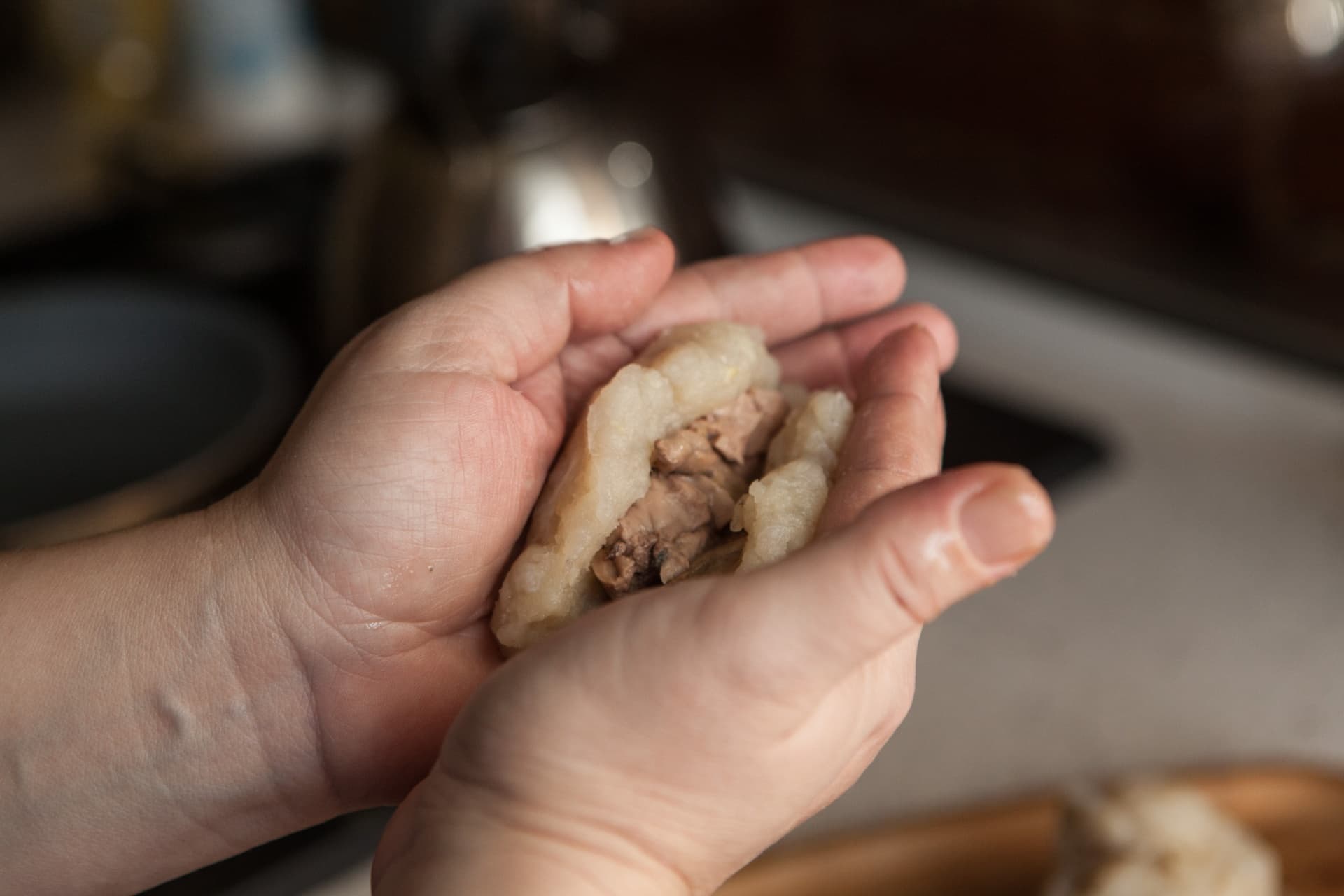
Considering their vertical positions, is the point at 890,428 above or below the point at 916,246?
above

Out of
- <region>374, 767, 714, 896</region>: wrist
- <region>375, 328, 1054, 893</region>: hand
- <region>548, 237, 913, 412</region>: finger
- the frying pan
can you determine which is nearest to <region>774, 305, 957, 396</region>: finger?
<region>548, 237, 913, 412</region>: finger

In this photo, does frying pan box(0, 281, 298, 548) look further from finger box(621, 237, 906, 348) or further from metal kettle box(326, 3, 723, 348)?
finger box(621, 237, 906, 348)

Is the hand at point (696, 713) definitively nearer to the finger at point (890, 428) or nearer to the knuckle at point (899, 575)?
the knuckle at point (899, 575)

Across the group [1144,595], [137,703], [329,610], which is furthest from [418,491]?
[1144,595]

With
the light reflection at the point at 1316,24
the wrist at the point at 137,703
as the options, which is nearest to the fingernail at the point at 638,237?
the wrist at the point at 137,703

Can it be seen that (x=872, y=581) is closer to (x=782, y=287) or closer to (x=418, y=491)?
(x=418, y=491)

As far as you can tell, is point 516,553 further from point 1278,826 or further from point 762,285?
point 1278,826
